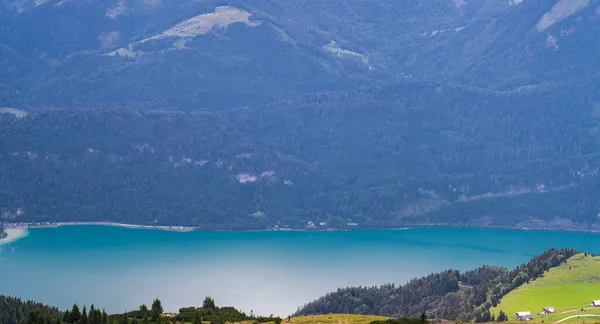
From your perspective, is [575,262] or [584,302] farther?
[575,262]

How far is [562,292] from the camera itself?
13288cm

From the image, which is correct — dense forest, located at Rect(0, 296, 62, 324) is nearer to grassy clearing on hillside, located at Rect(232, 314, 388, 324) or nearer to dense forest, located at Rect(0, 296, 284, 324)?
dense forest, located at Rect(0, 296, 284, 324)

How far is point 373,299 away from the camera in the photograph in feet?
553

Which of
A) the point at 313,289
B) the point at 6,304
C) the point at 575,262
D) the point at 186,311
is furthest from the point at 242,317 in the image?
the point at 313,289

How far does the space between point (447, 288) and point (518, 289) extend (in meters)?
25.4

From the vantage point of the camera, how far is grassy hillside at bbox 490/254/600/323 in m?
117

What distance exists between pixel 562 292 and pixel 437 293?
34066mm

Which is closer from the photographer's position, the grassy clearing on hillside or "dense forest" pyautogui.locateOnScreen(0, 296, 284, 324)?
the grassy clearing on hillside

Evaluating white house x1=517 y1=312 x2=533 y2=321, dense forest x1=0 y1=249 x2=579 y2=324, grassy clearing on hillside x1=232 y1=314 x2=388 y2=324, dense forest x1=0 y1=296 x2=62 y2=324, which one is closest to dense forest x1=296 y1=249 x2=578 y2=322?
dense forest x1=0 y1=249 x2=579 y2=324

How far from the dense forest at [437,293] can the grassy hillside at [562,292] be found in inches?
102

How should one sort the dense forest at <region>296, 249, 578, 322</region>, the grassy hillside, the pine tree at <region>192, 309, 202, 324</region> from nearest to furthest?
the pine tree at <region>192, 309, 202, 324</region> < the grassy hillside < the dense forest at <region>296, 249, 578, 322</region>

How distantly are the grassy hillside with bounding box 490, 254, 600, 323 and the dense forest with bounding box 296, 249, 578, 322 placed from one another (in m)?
2.60

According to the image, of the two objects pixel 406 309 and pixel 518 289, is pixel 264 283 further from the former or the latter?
pixel 518 289

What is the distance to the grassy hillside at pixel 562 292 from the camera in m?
117
